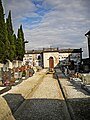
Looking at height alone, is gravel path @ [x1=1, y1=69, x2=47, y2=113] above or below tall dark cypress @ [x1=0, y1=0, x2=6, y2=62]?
below

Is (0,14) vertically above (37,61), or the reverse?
(0,14)

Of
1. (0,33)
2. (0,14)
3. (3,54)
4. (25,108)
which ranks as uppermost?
(0,14)

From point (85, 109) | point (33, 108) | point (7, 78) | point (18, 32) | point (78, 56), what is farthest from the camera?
point (78, 56)

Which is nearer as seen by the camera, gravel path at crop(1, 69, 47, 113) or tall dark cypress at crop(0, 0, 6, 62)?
gravel path at crop(1, 69, 47, 113)

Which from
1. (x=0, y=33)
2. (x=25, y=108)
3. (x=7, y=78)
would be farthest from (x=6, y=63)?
(x=25, y=108)

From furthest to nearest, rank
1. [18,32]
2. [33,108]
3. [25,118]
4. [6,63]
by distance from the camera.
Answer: [18,32] < [6,63] < [33,108] < [25,118]

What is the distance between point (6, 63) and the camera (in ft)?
116

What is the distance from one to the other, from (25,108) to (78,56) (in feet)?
165

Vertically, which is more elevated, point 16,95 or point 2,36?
point 2,36

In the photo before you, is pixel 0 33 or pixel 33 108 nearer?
pixel 33 108

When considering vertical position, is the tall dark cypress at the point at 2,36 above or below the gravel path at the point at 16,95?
above

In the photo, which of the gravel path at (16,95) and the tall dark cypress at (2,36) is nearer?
the gravel path at (16,95)

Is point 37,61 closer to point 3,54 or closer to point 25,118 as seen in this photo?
point 3,54

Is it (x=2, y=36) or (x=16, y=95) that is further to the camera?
(x=2, y=36)
